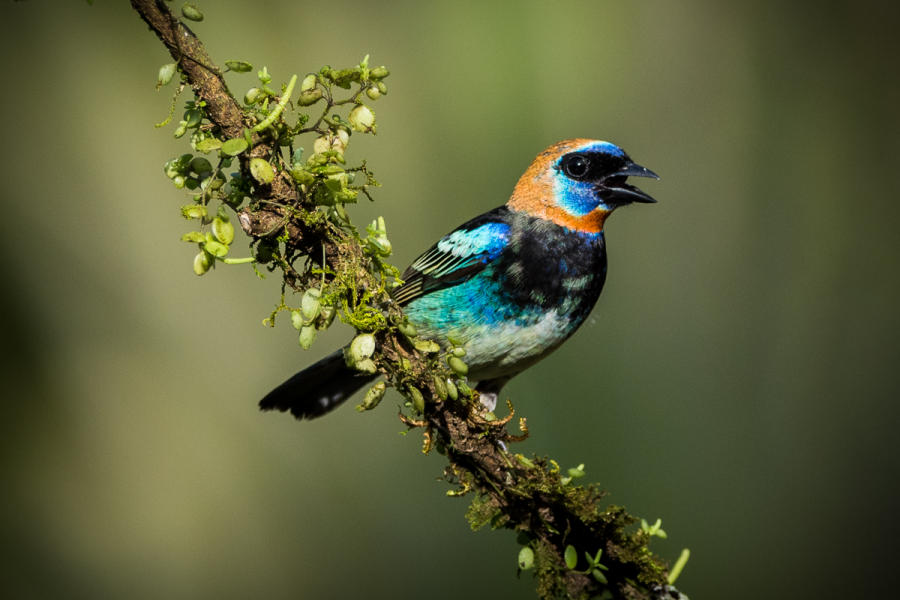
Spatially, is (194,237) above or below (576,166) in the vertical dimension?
below

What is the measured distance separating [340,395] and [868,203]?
3321 mm

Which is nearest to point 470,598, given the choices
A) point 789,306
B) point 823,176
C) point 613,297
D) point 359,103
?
point 613,297

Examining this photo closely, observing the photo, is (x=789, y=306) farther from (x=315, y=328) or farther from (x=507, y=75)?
(x=315, y=328)

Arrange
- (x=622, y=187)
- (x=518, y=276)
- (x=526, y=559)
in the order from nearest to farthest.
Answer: (x=526, y=559), (x=518, y=276), (x=622, y=187)

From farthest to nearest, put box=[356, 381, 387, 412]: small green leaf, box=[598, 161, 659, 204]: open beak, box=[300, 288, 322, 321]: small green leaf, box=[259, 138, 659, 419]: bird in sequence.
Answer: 1. box=[598, 161, 659, 204]: open beak
2. box=[259, 138, 659, 419]: bird
3. box=[356, 381, 387, 412]: small green leaf
4. box=[300, 288, 322, 321]: small green leaf

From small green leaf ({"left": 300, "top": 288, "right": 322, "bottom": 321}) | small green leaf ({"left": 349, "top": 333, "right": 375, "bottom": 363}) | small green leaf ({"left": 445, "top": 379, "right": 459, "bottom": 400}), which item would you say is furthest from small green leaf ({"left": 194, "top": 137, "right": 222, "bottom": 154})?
small green leaf ({"left": 445, "top": 379, "right": 459, "bottom": 400})

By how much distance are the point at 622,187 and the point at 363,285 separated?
134cm

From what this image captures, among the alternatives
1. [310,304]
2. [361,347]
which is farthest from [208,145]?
[361,347]

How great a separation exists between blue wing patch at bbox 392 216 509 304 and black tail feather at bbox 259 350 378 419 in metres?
0.36

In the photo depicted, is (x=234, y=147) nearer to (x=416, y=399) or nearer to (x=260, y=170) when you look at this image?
(x=260, y=170)

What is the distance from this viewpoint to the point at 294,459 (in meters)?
4.09

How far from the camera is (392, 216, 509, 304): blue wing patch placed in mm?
2773

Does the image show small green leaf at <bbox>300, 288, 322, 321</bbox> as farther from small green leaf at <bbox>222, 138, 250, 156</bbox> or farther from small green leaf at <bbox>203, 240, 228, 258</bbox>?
small green leaf at <bbox>222, 138, 250, 156</bbox>

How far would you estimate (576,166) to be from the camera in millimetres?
2936
